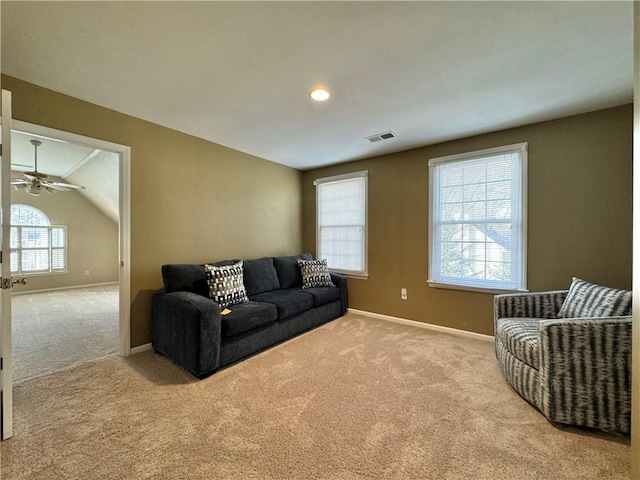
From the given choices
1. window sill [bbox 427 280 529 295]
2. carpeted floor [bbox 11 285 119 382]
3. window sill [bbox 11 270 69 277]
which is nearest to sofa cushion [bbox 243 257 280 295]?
carpeted floor [bbox 11 285 119 382]

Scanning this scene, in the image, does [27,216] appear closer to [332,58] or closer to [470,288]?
[332,58]

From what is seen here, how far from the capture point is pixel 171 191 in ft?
9.86

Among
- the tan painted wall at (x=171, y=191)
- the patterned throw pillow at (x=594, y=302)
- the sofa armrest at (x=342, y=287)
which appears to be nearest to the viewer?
the patterned throw pillow at (x=594, y=302)

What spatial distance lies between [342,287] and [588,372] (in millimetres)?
Answer: 2658

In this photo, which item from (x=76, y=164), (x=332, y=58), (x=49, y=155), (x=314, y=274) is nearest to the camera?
(x=332, y=58)

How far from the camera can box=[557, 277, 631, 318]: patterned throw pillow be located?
1772 mm

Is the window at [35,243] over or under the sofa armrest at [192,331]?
over

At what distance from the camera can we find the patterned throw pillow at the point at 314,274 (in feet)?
12.2

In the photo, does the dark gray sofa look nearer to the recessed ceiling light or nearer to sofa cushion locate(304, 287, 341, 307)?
sofa cushion locate(304, 287, 341, 307)

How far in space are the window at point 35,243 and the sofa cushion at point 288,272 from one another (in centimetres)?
616

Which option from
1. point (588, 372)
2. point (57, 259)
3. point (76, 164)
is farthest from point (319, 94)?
point (57, 259)

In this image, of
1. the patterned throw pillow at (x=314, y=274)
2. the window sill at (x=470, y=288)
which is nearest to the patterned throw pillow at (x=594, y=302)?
the window sill at (x=470, y=288)

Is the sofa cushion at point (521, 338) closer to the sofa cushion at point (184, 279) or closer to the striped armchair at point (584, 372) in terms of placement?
the striped armchair at point (584, 372)

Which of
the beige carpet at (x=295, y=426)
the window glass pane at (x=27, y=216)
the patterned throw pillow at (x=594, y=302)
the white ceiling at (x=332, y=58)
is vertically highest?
the white ceiling at (x=332, y=58)
